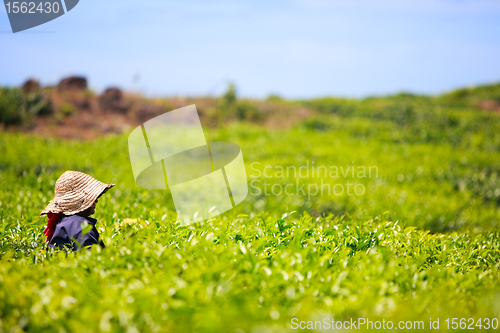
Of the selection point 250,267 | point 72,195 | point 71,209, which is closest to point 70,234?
point 71,209

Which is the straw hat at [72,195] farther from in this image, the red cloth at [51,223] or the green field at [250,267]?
the green field at [250,267]

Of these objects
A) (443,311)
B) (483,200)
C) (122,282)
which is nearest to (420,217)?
(483,200)

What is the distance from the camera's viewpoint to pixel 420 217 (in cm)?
673

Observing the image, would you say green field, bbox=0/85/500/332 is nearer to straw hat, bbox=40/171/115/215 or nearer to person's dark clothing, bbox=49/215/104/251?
person's dark clothing, bbox=49/215/104/251

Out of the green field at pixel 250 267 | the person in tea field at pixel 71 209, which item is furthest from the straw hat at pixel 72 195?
the green field at pixel 250 267

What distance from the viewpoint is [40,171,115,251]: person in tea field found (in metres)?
2.93

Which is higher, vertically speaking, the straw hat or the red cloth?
the straw hat

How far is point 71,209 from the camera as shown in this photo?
2.97 m

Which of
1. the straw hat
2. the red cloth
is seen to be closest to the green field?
the red cloth

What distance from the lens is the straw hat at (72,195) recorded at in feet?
9.68

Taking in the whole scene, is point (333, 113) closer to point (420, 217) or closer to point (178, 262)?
point (420, 217)

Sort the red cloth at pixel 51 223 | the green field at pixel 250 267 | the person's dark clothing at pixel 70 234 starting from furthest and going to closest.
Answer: the red cloth at pixel 51 223 < the person's dark clothing at pixel 70 234 < the green field at pixel 250 267

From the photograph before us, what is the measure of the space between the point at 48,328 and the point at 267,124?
20359 millimetres

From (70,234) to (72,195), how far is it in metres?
0.33
